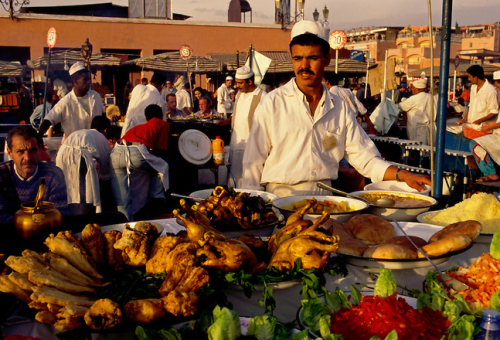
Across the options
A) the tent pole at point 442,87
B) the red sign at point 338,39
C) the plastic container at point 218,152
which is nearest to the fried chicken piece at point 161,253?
the tent pole at point 442,87

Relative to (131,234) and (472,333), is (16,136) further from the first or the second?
(472,333)

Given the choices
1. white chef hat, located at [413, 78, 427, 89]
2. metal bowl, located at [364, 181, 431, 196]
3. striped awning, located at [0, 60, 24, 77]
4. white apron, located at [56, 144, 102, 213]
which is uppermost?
striped awning, located at [0, 60, 24, 77]

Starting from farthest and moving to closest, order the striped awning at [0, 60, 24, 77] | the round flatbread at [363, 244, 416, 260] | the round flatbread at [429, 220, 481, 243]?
the striped awning at [0, 60, 24, 77] < the round flatbread at [429, 220, 481, 243] < the round flatbread at [363, 244, 416, 260]

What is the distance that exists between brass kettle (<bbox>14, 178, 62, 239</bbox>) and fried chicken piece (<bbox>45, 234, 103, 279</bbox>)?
1.86 ft

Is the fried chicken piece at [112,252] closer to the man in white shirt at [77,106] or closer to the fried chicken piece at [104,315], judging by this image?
the fried chicken piece at [104,315]

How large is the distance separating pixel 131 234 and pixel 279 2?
3004cm

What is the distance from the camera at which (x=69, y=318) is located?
118 centimetres

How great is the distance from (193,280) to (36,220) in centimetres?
113

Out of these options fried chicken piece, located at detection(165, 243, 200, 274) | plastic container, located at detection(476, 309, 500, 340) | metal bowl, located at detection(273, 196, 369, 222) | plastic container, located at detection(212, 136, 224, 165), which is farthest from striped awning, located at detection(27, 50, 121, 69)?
plastic container, located at detection(476, 309, 500, 340)

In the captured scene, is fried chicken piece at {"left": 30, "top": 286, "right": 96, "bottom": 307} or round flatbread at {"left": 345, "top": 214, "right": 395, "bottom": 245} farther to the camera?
round flatbread at {"left": 345, "top": 214, "right": 395, "bottom": 245}

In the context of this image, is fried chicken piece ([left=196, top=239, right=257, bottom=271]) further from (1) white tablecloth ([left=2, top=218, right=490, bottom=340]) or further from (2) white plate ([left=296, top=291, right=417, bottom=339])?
(2) white plate ([left=296, top=291, right=417, bottom=339])

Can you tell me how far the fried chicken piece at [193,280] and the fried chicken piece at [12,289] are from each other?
49 cm

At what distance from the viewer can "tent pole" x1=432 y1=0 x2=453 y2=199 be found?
100 inches

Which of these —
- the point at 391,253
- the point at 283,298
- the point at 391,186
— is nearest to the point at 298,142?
the point at 391,186
